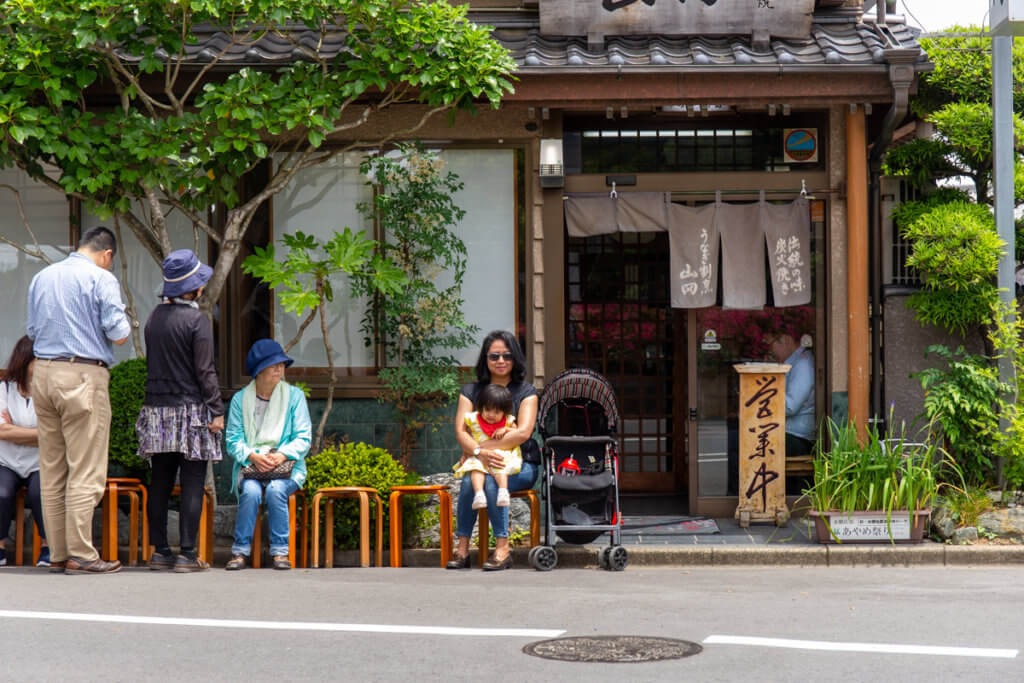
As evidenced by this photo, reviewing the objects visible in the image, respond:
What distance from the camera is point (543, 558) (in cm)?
888

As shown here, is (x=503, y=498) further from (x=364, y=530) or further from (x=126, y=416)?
(x=126, y=416)

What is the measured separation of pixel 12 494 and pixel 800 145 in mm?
7238

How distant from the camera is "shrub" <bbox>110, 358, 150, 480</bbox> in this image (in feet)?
32.1

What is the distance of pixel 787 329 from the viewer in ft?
36.6

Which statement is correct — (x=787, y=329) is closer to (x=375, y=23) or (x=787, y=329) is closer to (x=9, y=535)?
(x=375, y=23)

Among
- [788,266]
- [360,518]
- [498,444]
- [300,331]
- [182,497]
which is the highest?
[788,266]

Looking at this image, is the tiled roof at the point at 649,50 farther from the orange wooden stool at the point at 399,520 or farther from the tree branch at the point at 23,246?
the orange wooden stool at the point at 399,520

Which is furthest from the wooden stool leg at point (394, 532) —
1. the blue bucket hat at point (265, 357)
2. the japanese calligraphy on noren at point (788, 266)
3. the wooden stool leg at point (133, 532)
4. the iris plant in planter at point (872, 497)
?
the japanese calligraphy on noren at point (788, 266)

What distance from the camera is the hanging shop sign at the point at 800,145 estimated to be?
1110 centimetres

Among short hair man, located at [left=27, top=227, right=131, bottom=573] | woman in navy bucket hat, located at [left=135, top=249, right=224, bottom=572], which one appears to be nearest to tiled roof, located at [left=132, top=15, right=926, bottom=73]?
woman in navy bucket hat, located at [left=135, top=249, right=224, bottom=572]

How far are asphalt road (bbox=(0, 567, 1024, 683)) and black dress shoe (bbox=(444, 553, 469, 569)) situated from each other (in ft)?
0.62

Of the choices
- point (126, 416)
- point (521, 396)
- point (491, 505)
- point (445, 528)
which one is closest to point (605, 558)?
point (491, 505)

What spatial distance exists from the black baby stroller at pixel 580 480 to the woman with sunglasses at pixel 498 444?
0.19 meters

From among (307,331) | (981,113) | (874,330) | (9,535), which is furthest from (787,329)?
(9,535)
